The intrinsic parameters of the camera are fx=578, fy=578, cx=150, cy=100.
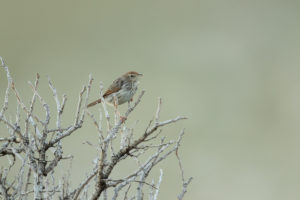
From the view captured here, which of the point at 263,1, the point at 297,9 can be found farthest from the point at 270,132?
the point at 263,1

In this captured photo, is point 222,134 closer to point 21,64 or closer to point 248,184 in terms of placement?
point 248,184

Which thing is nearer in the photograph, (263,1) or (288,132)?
(288,132)

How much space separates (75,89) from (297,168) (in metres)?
7.26

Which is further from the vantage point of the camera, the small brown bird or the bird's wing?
the bird's wing

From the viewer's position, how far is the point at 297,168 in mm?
17406

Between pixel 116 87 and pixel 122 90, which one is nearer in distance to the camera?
pixel 122 90

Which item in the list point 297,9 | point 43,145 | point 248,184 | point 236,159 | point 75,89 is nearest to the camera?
point 43,145

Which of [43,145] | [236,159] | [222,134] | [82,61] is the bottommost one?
[43,145]

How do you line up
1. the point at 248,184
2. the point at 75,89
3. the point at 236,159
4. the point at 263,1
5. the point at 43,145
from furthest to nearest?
the point at 263,1 < the point at 75,89 < the point at 236,159 < the point at 248,184 < the point at 43,145

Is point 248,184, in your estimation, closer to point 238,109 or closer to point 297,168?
point 297,168

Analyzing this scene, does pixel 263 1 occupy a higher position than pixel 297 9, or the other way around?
pixel 263 1

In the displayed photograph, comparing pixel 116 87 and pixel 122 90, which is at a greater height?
pixel 116 87

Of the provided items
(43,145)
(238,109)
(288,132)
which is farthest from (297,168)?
(43,145)

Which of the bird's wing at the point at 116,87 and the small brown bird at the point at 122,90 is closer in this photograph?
the small brown bird at the point at 122,90
